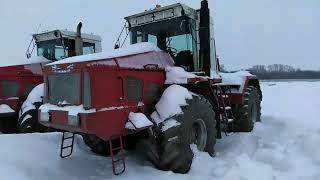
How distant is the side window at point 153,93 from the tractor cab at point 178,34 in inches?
39.2

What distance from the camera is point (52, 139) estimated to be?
24.3 ft

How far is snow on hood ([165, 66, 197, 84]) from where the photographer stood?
23.0ft

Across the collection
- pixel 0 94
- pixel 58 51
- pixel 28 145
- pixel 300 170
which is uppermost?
pixel 58 51

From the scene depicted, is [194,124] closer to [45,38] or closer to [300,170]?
[300,170]

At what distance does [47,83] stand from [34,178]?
1.47 meters

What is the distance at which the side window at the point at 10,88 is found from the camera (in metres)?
9.67

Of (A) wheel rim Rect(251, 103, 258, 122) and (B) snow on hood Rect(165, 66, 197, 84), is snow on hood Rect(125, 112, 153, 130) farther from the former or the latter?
(A) wheel rim Rect(251, 103, 258, 122)

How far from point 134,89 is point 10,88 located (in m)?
4.57

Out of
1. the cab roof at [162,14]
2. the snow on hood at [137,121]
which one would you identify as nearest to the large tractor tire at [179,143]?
the snow on hood at [137,121]

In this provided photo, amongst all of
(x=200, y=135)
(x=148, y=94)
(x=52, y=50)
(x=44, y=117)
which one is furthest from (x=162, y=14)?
(x=52, y=50)

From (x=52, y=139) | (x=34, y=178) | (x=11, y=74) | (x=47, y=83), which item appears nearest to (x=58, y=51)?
(x=11, y=74)

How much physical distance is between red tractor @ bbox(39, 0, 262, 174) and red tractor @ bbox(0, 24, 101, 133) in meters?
1.63

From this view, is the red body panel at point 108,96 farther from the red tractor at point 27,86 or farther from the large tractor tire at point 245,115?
the large tractor tire at point 245,115

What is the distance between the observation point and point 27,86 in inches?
390
